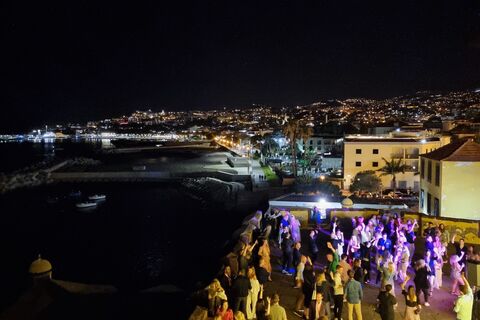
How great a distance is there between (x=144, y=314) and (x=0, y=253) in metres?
20.0

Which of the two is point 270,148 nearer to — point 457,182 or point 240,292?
point 457,182

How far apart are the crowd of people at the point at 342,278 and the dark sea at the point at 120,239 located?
7162 mm

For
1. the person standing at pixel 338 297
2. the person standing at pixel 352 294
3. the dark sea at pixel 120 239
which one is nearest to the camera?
the person standing at pixel 352 294

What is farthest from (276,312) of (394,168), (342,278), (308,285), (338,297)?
(394,168)

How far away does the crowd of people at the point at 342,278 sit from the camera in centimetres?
769

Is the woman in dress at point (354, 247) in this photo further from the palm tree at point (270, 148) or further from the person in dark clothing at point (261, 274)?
the palm tree at point (270, 148)

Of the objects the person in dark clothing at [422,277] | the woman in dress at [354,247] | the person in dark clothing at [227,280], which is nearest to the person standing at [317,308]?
the person in dark clothing at [227,280]

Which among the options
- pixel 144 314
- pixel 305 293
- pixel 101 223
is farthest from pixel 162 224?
pixel 305 293

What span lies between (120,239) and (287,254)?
2444 cm

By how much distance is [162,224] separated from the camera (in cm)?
3828

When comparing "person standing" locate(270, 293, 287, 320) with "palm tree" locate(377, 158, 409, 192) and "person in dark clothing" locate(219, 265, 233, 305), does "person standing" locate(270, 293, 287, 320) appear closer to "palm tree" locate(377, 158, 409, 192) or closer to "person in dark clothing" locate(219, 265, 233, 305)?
"person in dark clothing" locate(219, 265, 233, 305)

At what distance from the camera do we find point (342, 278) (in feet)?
29.1

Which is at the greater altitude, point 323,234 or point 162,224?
point 323,234

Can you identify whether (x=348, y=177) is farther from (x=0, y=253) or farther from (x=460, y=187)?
(x=0, y=253)
